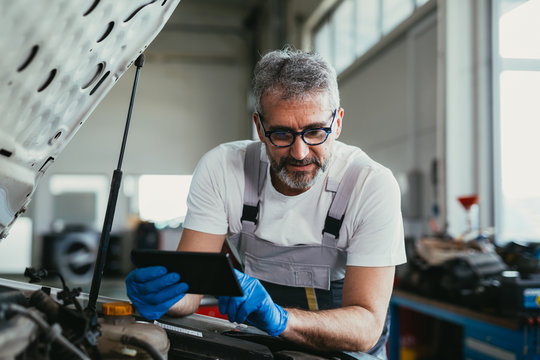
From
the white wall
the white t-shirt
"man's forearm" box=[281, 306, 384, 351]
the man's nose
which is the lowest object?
"man's forearm" box=[281, 306, 384, 351]

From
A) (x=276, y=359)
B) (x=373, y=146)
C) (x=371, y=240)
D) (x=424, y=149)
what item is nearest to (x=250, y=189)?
(x=371, y=240)

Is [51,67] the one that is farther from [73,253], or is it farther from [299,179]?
[73,253]

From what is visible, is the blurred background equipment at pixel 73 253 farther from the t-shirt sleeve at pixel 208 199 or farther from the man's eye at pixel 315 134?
the man's eye at pixel 315 134

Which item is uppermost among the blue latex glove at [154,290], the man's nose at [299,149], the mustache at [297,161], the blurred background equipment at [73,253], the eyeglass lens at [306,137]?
the eyeglass lens at [306,137]

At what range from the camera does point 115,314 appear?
0.77 meters

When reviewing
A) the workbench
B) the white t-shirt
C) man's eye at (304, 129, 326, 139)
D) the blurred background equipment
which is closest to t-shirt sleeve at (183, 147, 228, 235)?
the white t-shirt

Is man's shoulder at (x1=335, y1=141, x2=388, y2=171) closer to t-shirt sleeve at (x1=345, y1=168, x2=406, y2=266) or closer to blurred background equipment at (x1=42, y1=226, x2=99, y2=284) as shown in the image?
t-shirt sleeve at (x1=345, y1=168, x2=406, y2=266)

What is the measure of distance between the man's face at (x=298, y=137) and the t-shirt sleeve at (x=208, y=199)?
16cm

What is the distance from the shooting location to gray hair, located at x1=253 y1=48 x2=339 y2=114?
44.7 inches

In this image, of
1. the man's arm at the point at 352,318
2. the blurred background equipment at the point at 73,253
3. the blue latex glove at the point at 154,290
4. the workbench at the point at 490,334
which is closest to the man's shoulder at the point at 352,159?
the man's arm at the point at 352,318

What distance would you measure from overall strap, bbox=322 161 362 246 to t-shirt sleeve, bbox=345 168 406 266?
0.9 inches

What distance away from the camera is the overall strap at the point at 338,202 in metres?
1.20

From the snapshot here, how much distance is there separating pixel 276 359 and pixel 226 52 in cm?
748

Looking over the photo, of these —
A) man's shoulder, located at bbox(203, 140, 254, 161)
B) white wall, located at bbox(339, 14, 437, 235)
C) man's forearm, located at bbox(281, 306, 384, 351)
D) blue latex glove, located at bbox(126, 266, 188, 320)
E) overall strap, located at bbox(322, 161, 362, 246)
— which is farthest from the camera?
white wall, located at bbox(339, 14, 437, 235)
